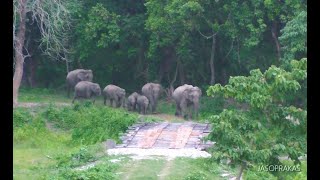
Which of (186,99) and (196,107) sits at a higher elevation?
(186,99)

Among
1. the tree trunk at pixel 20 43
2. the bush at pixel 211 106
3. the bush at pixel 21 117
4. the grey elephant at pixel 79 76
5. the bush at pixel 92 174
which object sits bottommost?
the bush at pixel 92 174

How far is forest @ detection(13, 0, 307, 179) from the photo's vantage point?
35.6ft

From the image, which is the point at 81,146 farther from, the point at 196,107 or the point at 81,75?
the point at 81,75

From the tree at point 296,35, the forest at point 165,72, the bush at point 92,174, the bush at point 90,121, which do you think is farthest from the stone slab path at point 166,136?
the tree at point 296,35

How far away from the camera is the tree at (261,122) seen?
10.5 meters

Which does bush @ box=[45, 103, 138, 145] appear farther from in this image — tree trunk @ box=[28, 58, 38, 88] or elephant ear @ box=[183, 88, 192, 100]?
tree trunk @ box=[28, 58, 38, 88]

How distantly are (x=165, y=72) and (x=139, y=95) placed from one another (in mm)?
5867

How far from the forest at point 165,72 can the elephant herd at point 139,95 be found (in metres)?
0.59

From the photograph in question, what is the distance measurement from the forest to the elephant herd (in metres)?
0.59

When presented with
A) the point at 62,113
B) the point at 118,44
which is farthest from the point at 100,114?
the point at 118,44

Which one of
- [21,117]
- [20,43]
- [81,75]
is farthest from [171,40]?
[21,117]

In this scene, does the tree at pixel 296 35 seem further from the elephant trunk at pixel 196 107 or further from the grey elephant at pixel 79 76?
the grey elephant at pixel 79 76

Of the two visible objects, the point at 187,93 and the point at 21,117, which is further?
the point at 187,93

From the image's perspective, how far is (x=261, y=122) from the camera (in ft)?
36.4
